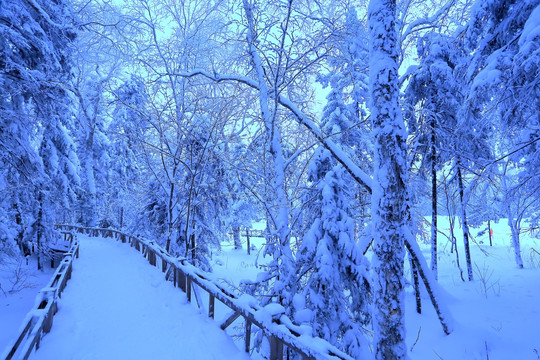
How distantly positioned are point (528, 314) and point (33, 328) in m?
14.7

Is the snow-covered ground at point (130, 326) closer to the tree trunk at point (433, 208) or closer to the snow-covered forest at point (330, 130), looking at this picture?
the snow-covered forest at point (330, 130)

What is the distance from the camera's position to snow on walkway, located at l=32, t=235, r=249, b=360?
194 inches

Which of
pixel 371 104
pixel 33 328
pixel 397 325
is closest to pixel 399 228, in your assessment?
pixel 397 325

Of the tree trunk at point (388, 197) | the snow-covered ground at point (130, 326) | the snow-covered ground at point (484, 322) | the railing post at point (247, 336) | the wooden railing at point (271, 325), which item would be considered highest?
the tree trunk at point (388, 197)

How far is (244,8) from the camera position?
7.24m

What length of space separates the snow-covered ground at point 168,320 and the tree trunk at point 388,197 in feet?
7.82

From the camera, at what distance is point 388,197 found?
416cm

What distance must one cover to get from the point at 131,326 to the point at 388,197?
18.8 feet

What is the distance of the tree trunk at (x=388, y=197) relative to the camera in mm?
4082

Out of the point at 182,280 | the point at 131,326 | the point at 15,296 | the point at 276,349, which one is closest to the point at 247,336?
the point at 276,349

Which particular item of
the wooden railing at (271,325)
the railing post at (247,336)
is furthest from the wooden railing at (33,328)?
the railing post at (247,336)

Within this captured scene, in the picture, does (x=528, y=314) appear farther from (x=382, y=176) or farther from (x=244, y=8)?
(x=244, y=8)

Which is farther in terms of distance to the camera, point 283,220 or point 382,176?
point 283,220

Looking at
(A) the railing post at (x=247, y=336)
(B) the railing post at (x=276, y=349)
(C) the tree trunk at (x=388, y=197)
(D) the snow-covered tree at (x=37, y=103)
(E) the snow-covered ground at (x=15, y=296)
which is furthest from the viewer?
(E) the snow-covered ground at (x=15, y=296)
